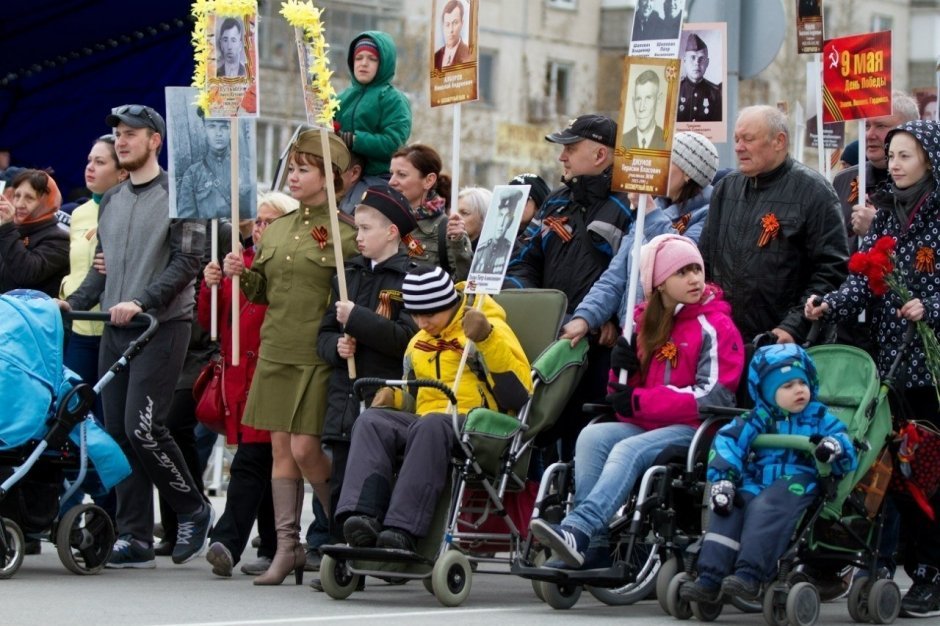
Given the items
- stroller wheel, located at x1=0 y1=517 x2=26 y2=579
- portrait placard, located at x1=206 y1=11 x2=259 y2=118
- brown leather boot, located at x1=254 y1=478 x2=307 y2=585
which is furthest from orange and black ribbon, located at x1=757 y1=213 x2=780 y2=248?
stroller wheel, located at x1=0 y1=517 x2=26 y2=579

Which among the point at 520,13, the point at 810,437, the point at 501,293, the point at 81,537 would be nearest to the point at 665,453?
the point at 810,437

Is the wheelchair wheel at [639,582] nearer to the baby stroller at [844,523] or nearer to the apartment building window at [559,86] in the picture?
the baby stroller at [844,523]

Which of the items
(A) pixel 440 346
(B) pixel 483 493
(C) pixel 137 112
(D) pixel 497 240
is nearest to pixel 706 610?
(B) pixel 483 493

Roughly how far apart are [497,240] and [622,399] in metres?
1.10

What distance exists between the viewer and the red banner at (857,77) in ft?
35.6

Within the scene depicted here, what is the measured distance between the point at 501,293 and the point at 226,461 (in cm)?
805

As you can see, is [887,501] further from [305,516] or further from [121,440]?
[305,516]

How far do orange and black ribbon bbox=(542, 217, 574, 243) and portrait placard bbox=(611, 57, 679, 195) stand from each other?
739 mm

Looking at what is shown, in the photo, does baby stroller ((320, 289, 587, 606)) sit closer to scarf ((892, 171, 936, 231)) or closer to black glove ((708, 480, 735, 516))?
black glove ((708, 480, 735, 516))

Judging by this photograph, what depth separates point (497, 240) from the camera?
975cm

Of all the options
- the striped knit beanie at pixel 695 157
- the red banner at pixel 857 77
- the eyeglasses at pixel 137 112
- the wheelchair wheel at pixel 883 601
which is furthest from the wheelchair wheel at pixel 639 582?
the eyeglasses at pixel 137 112

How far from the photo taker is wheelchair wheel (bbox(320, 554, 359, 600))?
9.39 metres

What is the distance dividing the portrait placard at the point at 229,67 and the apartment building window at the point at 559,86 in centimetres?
4091

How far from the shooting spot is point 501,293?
10.1m
